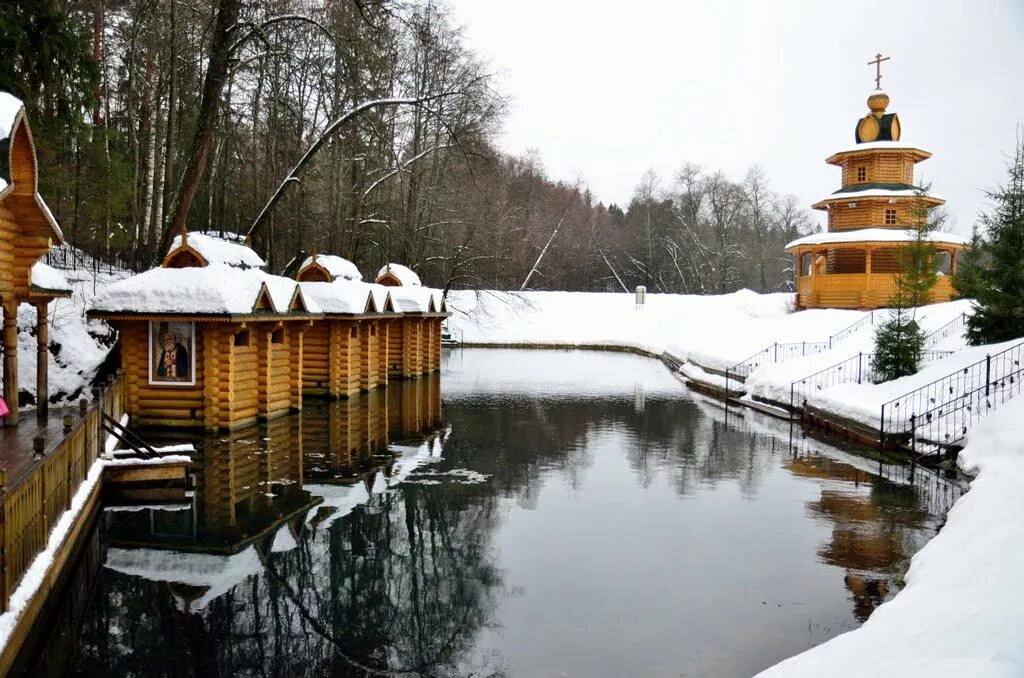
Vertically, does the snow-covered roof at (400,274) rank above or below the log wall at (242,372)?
above

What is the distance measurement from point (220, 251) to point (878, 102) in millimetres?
38169

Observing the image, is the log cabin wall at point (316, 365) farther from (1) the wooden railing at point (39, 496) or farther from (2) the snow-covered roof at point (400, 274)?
(1) the wooden railing at point (39, 496)

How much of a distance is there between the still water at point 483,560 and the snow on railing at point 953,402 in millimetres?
1462

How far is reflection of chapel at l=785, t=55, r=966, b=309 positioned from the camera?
41.5 metres

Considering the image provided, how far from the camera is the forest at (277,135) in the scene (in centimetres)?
1992

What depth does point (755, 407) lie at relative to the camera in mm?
27453

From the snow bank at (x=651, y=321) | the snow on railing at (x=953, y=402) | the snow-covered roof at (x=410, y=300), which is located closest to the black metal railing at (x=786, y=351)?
the snow bank at (x=651, y=321)

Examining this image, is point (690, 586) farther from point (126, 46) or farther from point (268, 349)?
point (126, 46)

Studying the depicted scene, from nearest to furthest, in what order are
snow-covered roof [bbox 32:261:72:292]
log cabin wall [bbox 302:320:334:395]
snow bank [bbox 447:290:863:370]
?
snow-covered roof [bbox 32:261:72:292] < log cabin wall [bbox 302:320:334:395] < snow bank [bbox 447:290:863:370]

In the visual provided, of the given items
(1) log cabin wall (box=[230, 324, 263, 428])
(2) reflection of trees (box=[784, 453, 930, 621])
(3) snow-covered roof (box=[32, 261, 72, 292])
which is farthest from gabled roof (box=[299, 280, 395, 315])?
(2) reflection of trees (box=[784, 453, 930, 621])

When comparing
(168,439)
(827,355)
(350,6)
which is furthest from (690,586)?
(827,355)

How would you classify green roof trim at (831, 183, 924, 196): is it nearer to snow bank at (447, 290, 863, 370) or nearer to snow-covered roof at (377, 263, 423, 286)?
snow bank at (447, 290, 863, 370)

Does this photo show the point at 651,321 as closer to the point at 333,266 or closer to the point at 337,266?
the point at 337,266

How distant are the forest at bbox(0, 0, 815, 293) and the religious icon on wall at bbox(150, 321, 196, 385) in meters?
4.09
